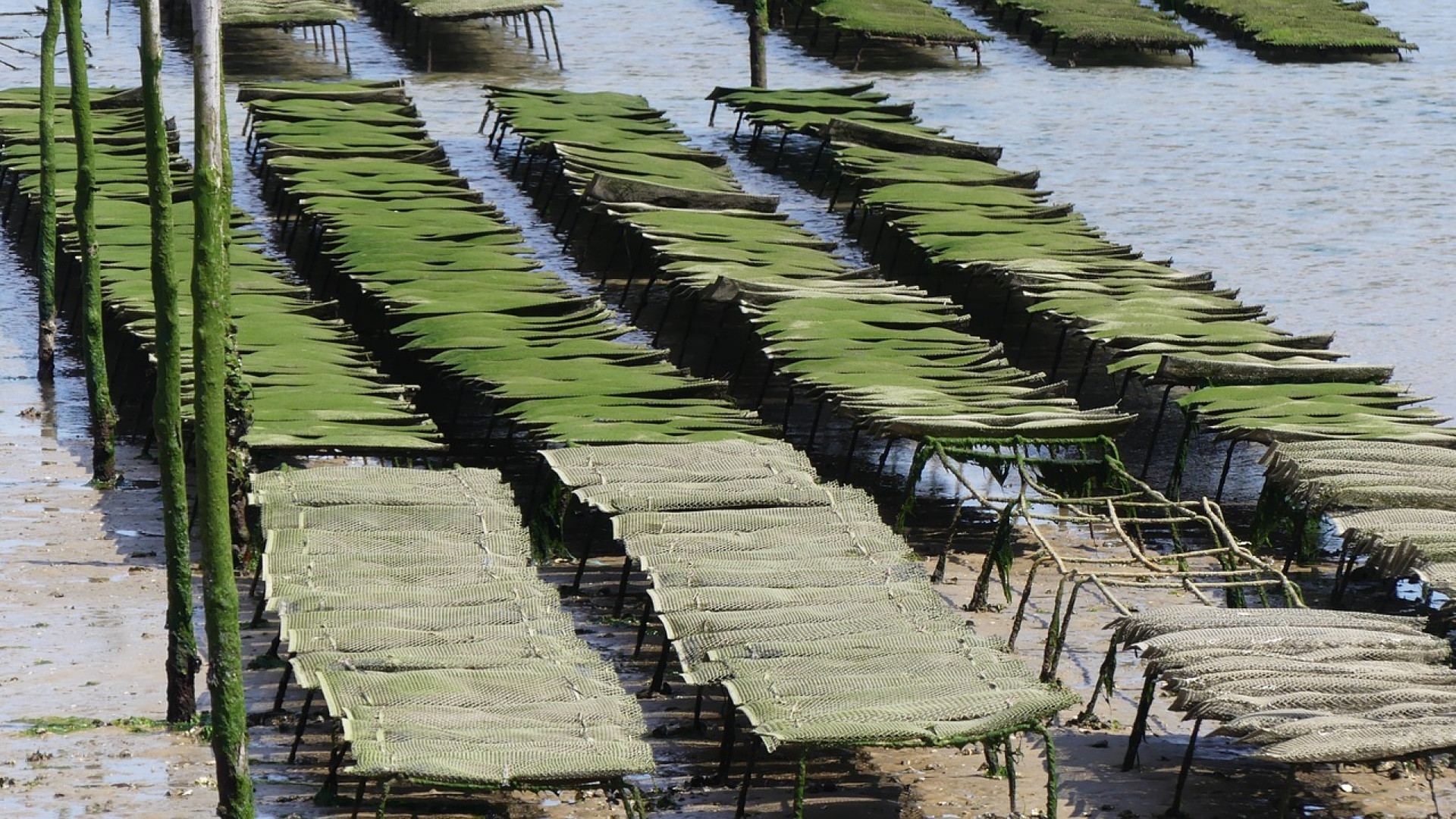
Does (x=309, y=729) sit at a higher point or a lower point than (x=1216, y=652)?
lower

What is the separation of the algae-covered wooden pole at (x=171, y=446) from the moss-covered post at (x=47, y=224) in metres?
11.4

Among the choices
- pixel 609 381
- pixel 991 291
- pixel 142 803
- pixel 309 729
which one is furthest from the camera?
pixel 991 291

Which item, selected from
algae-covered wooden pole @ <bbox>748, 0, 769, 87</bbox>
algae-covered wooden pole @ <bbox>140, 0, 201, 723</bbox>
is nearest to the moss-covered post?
algae-covered wooden pole @ <bbox>140, 0, 201, 723</bbox>

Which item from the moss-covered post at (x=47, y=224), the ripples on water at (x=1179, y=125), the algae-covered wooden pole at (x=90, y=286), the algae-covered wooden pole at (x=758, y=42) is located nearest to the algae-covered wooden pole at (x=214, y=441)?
the algae-covered wooden pole at (x=90, y=286)

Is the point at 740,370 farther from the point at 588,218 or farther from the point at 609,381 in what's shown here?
the point at 588,218

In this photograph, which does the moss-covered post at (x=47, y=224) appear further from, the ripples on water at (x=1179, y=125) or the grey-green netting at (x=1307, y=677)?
the grey-green netting at (x=1307, y=677)

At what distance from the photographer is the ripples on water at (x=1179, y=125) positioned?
3425cm

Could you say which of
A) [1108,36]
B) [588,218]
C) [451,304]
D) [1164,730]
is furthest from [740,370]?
[1108,36]

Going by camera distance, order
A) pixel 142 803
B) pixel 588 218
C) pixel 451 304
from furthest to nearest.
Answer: pixel 588 218 < pixel 451 304 < pixel 142 803

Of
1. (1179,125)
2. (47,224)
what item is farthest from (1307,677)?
(1179,125)

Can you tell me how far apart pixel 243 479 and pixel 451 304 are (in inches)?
265

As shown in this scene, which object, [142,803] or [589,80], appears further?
[589,80]

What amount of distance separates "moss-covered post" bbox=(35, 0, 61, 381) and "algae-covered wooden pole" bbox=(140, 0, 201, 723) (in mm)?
11385

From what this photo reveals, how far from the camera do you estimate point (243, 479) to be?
21.5 meters
